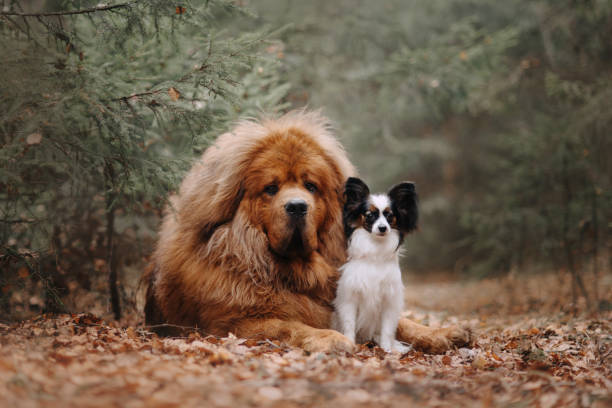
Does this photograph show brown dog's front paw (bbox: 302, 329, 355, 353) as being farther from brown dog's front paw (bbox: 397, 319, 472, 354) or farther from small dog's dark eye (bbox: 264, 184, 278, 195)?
small dog's dark eye (bbox: 264, 184, 278, 195)

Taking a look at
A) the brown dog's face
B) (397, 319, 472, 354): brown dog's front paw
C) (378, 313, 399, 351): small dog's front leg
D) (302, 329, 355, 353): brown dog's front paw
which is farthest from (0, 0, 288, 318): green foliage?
(397, 319, 472, 354): brown dog's front paw

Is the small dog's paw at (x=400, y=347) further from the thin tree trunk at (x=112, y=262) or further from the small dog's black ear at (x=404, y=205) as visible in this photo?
the thin tree trunk at (x=112, y=262)

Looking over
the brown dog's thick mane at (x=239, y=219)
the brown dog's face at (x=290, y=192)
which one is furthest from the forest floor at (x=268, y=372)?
the brown dog's face at (x=290, y=192)

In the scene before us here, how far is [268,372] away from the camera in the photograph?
3086 millimetres

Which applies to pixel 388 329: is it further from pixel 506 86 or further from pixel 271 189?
pixel 506 86

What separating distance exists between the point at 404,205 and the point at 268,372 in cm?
205

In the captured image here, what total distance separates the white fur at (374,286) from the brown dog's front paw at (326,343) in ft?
1.47

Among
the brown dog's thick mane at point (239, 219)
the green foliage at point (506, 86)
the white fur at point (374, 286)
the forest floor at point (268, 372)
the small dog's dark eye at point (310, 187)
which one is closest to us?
the forest floor at point (268, 372)

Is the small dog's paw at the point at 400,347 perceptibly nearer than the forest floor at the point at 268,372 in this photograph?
No

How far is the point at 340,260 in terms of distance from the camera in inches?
185

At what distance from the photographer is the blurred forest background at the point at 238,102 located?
405 centimetres

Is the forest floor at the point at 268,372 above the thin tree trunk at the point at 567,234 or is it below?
below

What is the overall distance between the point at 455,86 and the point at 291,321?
19.2 feet

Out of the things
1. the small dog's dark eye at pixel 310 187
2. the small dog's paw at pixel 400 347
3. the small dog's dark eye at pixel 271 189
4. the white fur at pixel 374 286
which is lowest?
the small dog's paw at pixel 400 347
